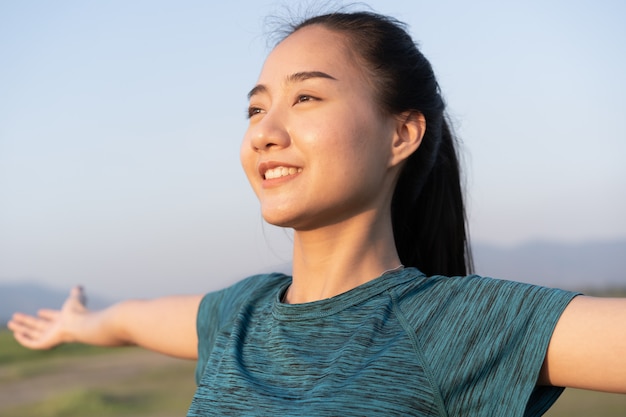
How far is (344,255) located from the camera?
6.54 feet

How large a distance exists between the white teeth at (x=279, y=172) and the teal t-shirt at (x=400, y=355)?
0.34 m

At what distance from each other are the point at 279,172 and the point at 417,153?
18.8 inches

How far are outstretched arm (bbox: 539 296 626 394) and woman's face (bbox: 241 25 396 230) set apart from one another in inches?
24.4

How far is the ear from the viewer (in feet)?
6.67

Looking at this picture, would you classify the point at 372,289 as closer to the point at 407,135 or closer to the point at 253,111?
the point at 407,135

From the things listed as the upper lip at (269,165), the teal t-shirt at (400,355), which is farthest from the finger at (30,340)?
the upper lip at (269,165)

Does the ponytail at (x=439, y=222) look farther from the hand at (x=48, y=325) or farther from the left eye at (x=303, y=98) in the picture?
the hand at (x=48, y=325)

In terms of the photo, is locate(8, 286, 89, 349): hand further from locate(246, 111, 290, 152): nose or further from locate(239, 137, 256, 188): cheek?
locate(246, 111, 290, 152): nose

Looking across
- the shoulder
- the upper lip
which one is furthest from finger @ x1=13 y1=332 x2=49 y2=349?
the upper lip

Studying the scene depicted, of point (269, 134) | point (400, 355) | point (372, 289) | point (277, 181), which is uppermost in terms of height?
point (269, 134)

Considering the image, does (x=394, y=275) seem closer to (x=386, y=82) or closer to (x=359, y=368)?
(x=359, y=368)

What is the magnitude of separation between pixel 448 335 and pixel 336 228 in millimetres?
438

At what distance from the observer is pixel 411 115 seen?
208 centimetres

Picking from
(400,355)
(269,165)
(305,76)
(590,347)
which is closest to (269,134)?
(269,165)
